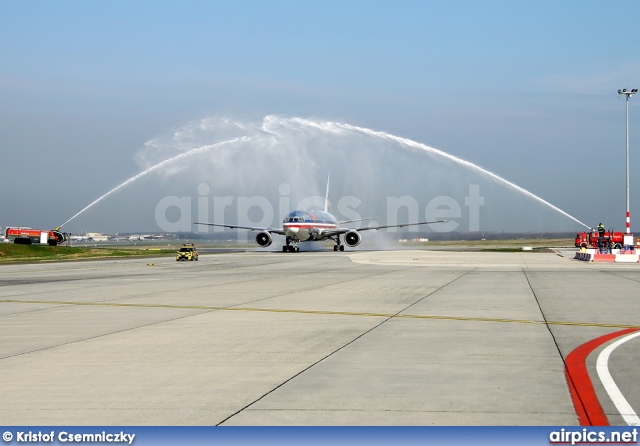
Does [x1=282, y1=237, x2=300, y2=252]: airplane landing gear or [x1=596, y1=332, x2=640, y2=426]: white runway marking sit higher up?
[x1=282, y1=237, x2=300, y2=252]: airplane landing gear

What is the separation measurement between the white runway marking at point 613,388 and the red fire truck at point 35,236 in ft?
266

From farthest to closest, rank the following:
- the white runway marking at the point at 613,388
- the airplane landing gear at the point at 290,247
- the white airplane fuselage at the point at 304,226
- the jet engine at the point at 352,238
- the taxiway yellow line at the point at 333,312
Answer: the jet engine at the point at 352,238
the airplane landing gear at the point at 290,247
the white airplane fuselage at the point at 304,226
the taxiway yellow line at the point at 333,312
the white runway marking at the point at 613,388

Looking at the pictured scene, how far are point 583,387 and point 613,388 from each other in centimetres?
35

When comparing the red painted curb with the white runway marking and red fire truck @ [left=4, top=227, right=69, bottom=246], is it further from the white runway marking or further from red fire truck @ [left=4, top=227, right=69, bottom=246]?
red fire truck @ [left=4, top=227, right=69, bottom=246]

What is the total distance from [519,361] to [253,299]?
1281 centimetres

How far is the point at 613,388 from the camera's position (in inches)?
381

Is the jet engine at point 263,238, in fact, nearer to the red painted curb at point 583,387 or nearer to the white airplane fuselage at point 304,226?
the white airplane fuselage at point 304,226

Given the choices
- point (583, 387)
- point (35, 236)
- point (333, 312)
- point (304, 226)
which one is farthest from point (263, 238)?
point (583, 387)

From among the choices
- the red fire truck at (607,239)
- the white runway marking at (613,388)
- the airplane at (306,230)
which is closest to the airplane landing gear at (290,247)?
the airplane at (306,230)

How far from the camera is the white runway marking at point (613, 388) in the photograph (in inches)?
316

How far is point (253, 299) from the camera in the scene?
2375cm

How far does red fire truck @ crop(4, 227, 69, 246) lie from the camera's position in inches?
3447

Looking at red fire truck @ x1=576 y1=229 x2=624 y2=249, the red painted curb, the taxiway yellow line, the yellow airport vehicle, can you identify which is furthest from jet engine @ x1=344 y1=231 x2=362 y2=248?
the red painted curb

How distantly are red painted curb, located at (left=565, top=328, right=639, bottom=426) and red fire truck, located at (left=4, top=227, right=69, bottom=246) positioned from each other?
80731 mm
